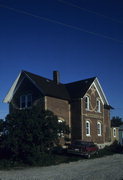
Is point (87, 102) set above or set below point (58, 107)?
above

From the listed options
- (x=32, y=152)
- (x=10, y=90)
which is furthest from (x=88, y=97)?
(x=32, y=152)

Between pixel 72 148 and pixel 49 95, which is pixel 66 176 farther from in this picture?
pixel 49 95

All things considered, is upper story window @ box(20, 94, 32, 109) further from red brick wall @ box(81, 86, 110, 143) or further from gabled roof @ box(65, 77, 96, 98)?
red brick wall @ box(81, 86, 110, 143)

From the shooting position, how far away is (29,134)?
20219 mm

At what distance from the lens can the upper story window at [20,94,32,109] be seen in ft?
109

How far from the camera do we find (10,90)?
35062 mm

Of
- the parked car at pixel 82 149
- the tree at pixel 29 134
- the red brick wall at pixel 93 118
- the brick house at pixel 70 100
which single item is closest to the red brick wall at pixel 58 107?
the brick house at pixel 70 100

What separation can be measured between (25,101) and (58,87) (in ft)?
17.6

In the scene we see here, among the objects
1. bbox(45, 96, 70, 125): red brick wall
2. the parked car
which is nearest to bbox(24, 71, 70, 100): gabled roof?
bbox(45, 96, 70, 125): red brick wall

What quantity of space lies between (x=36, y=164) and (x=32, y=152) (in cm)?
99

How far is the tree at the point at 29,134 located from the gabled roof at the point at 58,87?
9.86 metres

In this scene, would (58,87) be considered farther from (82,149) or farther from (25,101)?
(82,149)

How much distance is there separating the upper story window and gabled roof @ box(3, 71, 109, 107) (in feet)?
5.64

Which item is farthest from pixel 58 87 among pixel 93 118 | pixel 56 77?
pixel 93 118
